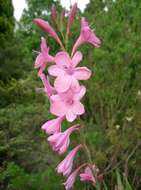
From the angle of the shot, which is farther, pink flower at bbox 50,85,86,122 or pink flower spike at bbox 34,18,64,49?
pink flower spike at bbox 34,18,64,49

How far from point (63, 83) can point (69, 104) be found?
103 mm

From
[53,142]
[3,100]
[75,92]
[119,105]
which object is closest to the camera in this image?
[75,92]

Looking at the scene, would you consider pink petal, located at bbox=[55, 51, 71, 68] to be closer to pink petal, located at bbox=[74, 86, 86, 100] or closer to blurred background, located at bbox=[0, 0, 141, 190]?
pink petal, located at bbox=[74, 86, 86, 100]

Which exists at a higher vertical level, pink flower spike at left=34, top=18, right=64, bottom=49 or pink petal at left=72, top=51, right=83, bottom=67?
pink flower spike at left=34, top=18, right=64, bottom=49

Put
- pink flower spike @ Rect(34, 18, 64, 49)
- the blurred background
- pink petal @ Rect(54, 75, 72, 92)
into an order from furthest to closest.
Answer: the blurred background → pink flower spike @ Rect(34, 18, 64, 49) → pink petal @ Rect(54, 75, 72, 92)

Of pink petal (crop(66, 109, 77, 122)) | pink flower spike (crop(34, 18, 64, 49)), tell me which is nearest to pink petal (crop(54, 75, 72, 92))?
pink petal (crop(66, 109, 77, 122))

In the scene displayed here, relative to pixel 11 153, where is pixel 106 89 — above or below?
above

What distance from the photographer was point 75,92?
6.88 ft

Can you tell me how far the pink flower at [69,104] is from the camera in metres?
2.10

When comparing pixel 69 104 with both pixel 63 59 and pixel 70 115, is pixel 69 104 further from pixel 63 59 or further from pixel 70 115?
pixel 63 59

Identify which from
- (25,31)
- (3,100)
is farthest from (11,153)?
(25,31)

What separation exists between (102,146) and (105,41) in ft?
5.13

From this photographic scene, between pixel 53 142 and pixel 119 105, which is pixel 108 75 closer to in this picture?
pixel 119 105

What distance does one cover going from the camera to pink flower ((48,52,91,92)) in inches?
81.7
